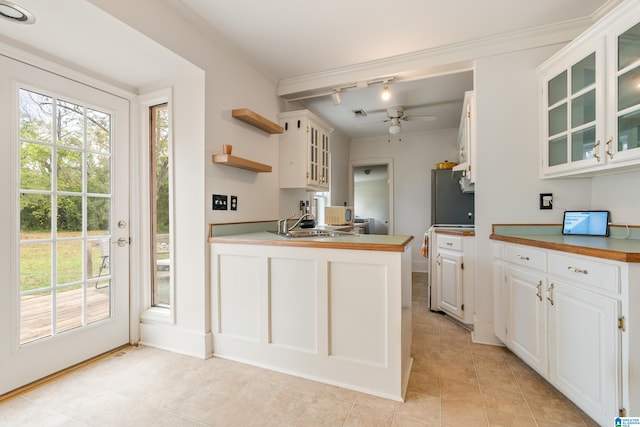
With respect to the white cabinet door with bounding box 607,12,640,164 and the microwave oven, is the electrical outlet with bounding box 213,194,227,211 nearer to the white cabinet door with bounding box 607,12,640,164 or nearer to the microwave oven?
the microwave oven

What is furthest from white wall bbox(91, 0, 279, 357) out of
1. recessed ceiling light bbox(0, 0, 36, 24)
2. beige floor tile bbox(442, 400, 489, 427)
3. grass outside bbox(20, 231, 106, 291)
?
beige floor tile bbox(442, 400, 489, 427)

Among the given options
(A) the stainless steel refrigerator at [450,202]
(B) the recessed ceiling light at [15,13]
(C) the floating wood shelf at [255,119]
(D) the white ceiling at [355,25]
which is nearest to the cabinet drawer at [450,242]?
(A) the stainless steel refrigerator at [450,202]

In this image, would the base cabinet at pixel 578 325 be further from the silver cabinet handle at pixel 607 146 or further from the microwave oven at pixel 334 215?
the microwave oven at pixel 334 215

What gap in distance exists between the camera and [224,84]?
243cm

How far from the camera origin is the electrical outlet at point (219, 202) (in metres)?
2.33

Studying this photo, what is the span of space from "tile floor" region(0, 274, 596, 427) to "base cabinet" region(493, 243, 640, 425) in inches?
8.2

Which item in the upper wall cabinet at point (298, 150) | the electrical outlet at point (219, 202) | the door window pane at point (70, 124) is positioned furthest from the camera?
the upper wall cabinet at point (298, 150)

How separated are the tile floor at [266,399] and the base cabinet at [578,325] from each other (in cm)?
21

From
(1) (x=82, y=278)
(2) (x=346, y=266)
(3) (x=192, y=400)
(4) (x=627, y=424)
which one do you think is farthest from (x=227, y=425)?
(4) (x=627, y=424)

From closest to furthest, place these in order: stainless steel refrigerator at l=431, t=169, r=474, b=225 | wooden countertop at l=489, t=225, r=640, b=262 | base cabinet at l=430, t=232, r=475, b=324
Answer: wooden countertop at l=489, t=225, r=640, b=262
base cabinet at l=430, t=232, r=475, b=324
stainless steel refrigerator at l=431, t=169, r=474, b=225

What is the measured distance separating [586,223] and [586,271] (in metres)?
0.91

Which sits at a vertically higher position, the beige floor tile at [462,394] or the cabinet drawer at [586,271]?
the cabinet drawer at [586,271]

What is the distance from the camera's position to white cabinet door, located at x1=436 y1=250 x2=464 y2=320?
113 inches

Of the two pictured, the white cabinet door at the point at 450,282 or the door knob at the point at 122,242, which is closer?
the door knob at the point at 122,242
